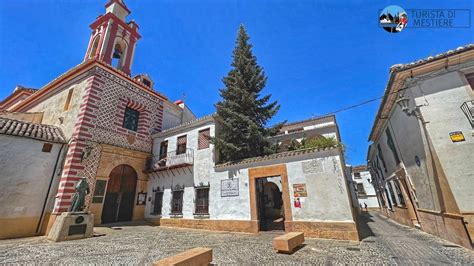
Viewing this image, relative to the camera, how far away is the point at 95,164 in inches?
454

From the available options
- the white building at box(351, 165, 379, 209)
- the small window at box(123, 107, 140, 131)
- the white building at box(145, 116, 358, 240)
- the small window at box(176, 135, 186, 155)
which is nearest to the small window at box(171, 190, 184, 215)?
the white building at box(145, 116, 358, 240)

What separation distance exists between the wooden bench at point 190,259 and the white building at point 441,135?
7491mm

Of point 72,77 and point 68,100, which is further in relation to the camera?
point 72,77

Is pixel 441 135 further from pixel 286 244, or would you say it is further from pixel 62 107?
pixel 62 107

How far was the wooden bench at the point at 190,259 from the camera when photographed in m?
3.68

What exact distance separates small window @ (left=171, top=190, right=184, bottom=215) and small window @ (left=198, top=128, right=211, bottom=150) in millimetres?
3107

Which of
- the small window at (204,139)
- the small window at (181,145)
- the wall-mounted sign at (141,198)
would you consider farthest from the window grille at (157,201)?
the small window at (204,139)

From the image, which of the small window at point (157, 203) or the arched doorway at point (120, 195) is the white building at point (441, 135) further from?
the arched doorway at point (120, 195)

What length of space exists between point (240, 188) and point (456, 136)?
8.32 meters

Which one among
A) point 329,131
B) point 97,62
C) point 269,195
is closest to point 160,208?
point 269,195

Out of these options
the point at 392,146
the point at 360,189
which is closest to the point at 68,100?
the point at 392,146

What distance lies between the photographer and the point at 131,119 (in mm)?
14562

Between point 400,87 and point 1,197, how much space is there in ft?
59.8

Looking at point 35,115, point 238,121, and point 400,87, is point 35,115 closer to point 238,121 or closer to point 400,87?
point 238,121
